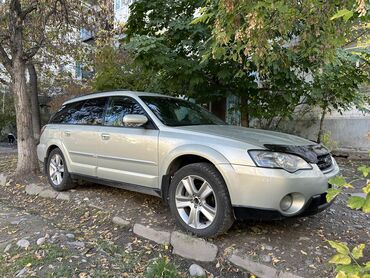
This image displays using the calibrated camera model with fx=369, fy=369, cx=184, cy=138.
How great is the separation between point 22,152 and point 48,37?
3.14 metres

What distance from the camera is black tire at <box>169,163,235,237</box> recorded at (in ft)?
12.6

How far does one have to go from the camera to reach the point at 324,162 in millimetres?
4242

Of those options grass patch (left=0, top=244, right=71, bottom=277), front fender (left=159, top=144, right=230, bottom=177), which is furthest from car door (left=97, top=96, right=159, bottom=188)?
grass patch (left=0, top=244, right=71, bottom=277)

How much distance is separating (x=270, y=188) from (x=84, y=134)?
328 centimetres

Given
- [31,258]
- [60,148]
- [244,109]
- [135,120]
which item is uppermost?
[135,120]

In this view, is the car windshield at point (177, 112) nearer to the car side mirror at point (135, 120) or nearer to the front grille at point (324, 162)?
the car side mirror at point (135, 120)

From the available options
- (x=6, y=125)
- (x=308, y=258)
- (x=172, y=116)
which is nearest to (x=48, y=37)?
(x=172, y=116)

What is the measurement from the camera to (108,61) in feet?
34.1

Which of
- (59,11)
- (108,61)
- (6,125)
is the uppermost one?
(59,11)

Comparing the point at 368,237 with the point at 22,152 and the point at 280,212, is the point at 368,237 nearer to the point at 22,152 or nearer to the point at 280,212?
the point at 280,212

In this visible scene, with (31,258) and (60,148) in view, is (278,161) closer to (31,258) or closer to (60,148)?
(31,258)

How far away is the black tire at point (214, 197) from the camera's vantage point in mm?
3855

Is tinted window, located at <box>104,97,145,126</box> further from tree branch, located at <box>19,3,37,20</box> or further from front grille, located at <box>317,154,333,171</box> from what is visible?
tree branch, located at <box>19,3,37,20</box>

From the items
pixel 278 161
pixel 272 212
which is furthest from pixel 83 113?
pixel 272 212
